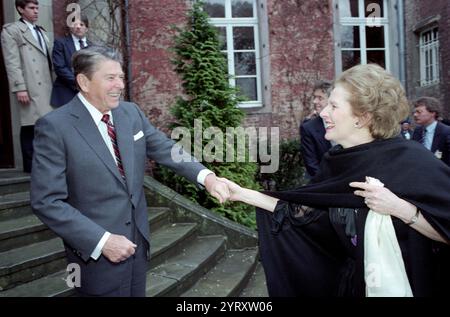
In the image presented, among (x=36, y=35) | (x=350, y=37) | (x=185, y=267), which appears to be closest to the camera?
(x=185, y=267)

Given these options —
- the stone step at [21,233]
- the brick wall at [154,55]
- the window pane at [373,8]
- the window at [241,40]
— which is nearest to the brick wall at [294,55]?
the window at [241,40]

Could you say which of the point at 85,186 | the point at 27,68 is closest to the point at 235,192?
the point at 85,186

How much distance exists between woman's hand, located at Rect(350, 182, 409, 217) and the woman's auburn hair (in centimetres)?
31

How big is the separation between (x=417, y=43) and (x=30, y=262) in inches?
421

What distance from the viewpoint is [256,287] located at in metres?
4.79

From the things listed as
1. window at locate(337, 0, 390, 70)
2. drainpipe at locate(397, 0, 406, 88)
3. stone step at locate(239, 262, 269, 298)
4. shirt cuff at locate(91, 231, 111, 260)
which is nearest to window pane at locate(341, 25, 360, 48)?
window at locate(337, 0, 390, 70)

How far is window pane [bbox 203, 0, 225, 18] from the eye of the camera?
10227mm

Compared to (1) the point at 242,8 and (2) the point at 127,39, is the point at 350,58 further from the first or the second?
(2) the point at 127,39

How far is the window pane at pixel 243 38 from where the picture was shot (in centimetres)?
1038

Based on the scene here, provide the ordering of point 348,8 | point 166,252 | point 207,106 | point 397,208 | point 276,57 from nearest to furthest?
point 397,208, point 166,252, point 207,106, point 276,57, point 348,8

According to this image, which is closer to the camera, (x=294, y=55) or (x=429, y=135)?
(x=429, y=135)

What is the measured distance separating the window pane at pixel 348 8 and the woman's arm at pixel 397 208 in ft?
31.7

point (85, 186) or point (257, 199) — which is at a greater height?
point (85, 186)

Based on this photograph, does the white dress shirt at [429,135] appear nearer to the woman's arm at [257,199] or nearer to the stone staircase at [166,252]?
the stone staircase at [166,252]
